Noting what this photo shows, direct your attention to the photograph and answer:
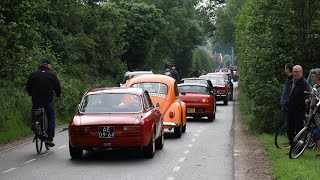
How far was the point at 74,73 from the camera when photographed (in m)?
33.6

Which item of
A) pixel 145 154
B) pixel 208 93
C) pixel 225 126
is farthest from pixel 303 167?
pixel 208 93

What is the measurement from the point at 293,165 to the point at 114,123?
145 inches

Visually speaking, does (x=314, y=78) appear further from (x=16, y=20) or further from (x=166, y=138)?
(x=16, y=20)

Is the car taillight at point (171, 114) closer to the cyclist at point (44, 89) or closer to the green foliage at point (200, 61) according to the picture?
the cyclist at point (44, 89)

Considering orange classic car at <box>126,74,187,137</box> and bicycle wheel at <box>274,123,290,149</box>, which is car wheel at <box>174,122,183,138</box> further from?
bicycle wheel at <box>274,123,290,149</box>

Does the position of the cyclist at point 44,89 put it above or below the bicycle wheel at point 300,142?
above

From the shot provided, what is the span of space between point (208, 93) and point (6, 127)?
33.1 ft

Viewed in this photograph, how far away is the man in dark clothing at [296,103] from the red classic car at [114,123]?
9.75 ft

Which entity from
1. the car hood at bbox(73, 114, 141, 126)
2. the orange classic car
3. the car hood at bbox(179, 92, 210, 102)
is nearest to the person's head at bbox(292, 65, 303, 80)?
the car hood at bbox(73, 114, 141, 126)

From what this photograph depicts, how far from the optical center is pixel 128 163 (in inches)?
503

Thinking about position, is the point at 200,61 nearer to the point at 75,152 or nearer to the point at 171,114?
the point at 171,114

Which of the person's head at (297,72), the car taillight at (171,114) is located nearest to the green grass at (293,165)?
the person's head at (297,72)

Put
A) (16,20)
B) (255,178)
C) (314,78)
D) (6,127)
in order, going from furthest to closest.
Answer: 1. (6,127)
2. (16,20)
3. (314,78)
4. (255,178)

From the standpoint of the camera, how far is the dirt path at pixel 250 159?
1121cm
